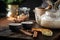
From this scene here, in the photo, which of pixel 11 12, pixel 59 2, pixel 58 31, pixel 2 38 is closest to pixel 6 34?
pixel 2 38

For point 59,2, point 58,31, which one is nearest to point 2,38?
point 58,31

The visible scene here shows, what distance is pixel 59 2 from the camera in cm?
120

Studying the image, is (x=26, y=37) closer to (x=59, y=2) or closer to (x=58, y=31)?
(x=58, y=31)

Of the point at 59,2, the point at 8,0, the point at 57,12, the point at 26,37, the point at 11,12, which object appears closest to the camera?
the point at 26,37

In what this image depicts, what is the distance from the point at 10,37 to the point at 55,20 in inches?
13.4

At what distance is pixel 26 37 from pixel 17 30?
0.42ft

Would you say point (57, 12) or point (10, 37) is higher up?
point (57, 12)

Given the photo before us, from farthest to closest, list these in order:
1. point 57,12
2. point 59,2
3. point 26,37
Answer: point 59,2
point 57,12
point 26,37

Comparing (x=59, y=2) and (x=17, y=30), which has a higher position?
(x=59, y=2)

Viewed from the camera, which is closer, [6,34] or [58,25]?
[6,34]

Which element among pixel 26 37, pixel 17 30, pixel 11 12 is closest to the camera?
pixel 26 37

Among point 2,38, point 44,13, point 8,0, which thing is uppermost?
point 8,0

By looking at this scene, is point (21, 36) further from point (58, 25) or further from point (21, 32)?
point (58, 25)

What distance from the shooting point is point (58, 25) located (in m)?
1.01
